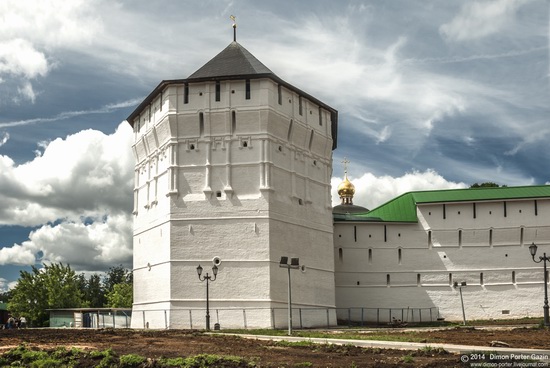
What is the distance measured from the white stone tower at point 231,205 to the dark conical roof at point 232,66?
63mm

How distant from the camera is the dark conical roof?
33.9 meters

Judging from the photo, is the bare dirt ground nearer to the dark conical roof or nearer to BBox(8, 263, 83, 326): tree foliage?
the dark conical roof

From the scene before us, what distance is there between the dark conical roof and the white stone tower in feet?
0.21

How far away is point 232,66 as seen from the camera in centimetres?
3462

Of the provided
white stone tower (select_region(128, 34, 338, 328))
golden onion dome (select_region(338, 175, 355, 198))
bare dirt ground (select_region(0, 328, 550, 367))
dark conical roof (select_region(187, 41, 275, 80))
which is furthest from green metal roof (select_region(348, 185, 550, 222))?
bare dirt ground (select_region(0, 328, 550, 367))

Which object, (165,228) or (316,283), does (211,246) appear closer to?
(165,228)

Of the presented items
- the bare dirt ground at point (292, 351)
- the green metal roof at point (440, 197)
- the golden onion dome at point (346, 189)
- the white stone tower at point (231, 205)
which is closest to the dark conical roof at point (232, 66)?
the white stone tower at point (231, 205)

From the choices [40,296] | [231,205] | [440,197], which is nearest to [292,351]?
[231,205]

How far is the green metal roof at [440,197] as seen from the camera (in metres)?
40.0

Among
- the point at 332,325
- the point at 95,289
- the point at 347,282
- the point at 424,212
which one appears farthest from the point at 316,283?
the point at 95,289

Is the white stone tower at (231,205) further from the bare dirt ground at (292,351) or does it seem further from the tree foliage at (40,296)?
the tree foliage at (40,296)

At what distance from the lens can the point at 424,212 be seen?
135 ft

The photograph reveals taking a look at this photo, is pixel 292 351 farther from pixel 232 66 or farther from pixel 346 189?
pixel 346 189

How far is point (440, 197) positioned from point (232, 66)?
50.0 feet
